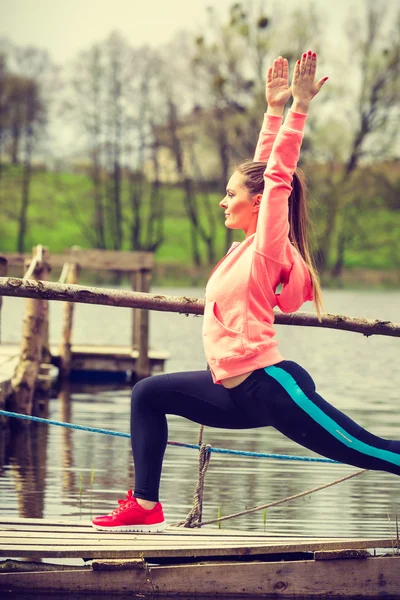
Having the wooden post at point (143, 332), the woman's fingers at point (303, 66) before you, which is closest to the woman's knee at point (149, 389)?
the woman's fingers at point (303, 66)

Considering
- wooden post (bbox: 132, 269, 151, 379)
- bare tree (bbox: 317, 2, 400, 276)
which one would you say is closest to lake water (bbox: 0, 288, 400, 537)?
wooden post (bbox: 132, 269, 151, 379)

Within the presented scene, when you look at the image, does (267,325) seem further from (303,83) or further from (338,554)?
(338,554)

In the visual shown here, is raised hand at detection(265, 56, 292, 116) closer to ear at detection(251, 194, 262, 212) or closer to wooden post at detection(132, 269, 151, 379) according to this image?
ear at detection(251, 194, 262, 212)

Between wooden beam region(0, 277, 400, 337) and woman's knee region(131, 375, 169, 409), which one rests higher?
wooden beam region(0, 277, 400, 337)

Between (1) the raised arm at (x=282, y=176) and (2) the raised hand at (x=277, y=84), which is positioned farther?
(2) the raised hand at (x=277, y=84)

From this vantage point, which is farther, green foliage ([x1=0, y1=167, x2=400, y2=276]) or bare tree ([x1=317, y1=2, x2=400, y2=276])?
green foliage ([x1=0, y1=167, x2=400, y2=276])

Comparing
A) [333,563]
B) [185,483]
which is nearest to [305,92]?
[333,563]

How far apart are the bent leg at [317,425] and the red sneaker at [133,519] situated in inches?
32.8

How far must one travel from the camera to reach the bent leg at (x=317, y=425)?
467 cm

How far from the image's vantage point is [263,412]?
15.5 feet

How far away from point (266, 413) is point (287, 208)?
Answer: 30.9 inches

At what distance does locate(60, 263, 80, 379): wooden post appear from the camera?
1850cm

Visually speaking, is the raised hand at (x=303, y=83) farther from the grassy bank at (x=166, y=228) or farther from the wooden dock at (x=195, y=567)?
the grassy bank at (x=166, y=228)

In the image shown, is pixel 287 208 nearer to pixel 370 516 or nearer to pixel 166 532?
pixel 166 532
